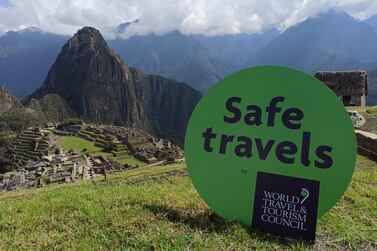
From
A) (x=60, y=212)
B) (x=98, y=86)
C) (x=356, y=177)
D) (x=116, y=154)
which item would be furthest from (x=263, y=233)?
(x=98, y=86)

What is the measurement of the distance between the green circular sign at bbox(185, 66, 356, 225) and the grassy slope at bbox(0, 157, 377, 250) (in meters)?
0.33

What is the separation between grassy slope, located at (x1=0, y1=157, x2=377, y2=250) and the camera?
353cm

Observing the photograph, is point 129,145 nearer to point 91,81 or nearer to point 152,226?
point 152,226

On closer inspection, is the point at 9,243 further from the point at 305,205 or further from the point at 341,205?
the point at 341,205

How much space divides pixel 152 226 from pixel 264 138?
1.44 metres

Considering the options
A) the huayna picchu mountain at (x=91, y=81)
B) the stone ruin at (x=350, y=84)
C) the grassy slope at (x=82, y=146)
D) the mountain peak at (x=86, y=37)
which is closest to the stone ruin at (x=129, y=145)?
the grassy slope at (x=82, y=146)

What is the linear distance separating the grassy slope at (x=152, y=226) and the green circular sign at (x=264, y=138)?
33 centimetres

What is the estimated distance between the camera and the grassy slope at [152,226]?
353cm

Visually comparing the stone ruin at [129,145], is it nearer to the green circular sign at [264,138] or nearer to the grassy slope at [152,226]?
the grassy slope at [152,226]

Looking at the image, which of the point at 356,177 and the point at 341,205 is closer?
the point at 341,205

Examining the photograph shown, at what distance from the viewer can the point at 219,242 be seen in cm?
351

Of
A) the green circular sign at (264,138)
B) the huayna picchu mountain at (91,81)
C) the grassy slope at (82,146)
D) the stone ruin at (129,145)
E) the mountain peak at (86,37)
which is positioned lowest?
the grassy slope at (82,146)

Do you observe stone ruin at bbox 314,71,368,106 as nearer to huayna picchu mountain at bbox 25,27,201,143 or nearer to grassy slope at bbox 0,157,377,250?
grassy slope at bbox 0,157,377,250

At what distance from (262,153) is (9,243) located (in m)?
2.61
